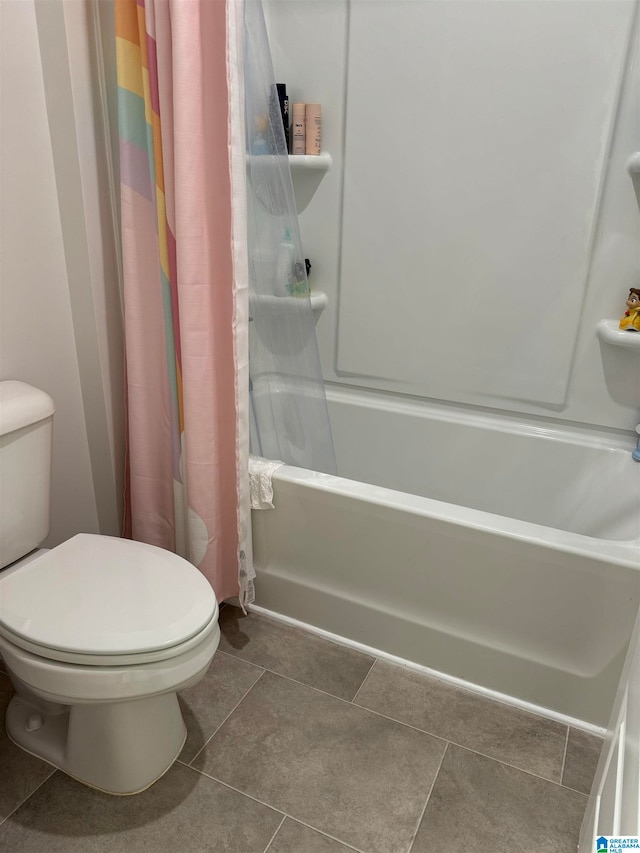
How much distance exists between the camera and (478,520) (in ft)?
5.17

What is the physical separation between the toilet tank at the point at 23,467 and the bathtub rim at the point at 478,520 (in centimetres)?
60

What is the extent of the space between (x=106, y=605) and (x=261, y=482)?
1.89 feet

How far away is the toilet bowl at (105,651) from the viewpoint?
1235 millimetres

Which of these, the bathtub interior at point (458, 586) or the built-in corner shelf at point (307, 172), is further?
the built-in corner shelf at point (307, 172)

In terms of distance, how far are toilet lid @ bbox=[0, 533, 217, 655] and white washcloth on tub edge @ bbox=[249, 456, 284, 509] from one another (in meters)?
0.36

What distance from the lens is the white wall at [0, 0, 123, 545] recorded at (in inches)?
59.6

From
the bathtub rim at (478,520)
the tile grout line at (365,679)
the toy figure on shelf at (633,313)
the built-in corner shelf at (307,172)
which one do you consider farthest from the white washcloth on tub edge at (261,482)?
the toy figure on shelf at (633,313)

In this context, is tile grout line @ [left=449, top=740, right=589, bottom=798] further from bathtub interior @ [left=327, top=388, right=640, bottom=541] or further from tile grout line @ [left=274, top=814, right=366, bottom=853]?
bathtub interior @ [left=327, top=388, right=640, bottom=541]

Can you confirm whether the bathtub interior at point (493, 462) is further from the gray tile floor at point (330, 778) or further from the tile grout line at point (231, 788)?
the tile grout line at point (231, 788)

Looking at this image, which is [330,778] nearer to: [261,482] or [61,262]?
[261,482]

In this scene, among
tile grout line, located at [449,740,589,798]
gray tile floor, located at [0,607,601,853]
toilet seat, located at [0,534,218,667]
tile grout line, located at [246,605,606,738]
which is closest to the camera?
toilet seat, located at [0,534,218,667]

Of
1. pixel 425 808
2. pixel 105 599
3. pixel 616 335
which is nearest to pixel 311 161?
pixel 616 335

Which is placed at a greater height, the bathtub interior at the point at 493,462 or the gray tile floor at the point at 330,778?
the bathtub interior at the point at 493,462

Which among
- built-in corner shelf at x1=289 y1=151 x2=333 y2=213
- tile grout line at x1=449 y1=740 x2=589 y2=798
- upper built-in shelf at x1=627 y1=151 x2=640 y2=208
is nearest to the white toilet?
tile grout line at x1=449 y1=740 x2=589 y2=798
